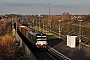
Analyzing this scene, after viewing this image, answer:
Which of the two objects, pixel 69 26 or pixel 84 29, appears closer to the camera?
pixel 84 29

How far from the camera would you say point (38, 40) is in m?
33.2

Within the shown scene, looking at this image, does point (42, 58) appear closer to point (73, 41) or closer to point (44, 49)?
point (44, 49)

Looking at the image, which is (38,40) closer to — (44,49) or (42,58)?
Result: (44,49)

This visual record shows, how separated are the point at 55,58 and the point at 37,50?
24.4 feet

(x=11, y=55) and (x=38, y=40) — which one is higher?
(x=38, y=40)

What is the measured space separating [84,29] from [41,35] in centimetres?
3549

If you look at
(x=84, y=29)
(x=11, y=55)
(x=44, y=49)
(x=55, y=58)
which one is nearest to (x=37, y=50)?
(x=44, y=49)

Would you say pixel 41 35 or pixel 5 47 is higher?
pixel 41 35

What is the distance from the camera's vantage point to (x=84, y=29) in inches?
2625

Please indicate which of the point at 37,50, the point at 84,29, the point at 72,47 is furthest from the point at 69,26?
the point at 37,50

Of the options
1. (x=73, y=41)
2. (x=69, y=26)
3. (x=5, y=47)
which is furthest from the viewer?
(x=69, y=26)

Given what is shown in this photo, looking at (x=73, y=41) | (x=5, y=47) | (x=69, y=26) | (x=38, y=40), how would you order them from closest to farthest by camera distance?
1. (x=38, y=40)
2. (x=73, y=41)
3. (x=5, y=47)
4. (x=69, y=26)

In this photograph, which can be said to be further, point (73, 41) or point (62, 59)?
point (73, 41)

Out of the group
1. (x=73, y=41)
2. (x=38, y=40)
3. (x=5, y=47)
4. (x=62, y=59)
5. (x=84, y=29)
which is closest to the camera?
(x=62, y=59)
